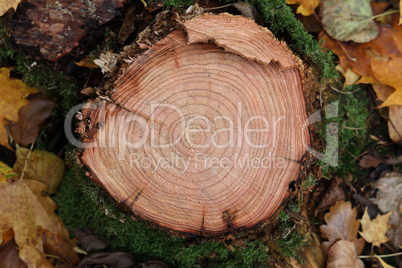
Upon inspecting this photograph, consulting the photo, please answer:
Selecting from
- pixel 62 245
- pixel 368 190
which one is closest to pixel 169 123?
pixel 62 245

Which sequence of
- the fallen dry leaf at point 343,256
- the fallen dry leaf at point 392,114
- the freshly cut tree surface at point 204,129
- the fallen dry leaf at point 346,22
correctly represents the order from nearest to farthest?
1. the freshly cut tree surface at point 204,129
2. the fallen dry leaf at point 343,256
3. the fallen dry leaf at point 346,22
4. the fallen dry leaf at point 392,114

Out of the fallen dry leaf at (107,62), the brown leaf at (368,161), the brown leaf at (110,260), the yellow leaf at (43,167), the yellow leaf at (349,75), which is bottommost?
the brown leaf at (368,161)

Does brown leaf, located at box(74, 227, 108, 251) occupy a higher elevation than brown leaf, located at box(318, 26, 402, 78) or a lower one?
lower

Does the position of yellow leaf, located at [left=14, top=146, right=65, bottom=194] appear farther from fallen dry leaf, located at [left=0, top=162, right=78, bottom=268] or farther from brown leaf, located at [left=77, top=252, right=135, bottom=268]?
brown leaf, located at [left=77, top=252, right=135, bottom=268]

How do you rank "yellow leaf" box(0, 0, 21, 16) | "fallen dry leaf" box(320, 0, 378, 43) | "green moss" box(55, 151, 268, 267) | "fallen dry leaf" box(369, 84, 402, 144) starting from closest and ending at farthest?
"yellow leaf" box(0, 0, 21, 16)
"green moss" box(55, 151, 268, 267)
"fallen dry leaf" box(320, 0, 378, 43)
"fallen dry leaf" box(369, 84, 402, 144)

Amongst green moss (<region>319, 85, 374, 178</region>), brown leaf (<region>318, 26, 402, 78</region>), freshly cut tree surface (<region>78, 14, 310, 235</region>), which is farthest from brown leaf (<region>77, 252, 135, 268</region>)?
brown leaf (<region>318, 26, 402, 78</region>)

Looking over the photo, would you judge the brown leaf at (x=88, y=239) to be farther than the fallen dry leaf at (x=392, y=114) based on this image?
No

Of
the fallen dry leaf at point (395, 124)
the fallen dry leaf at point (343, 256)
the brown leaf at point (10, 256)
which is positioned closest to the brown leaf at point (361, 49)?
the fallen dry leaf at point (395, 124)

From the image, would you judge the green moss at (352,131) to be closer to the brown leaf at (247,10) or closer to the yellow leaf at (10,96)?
the brown leaf at (247,10)
